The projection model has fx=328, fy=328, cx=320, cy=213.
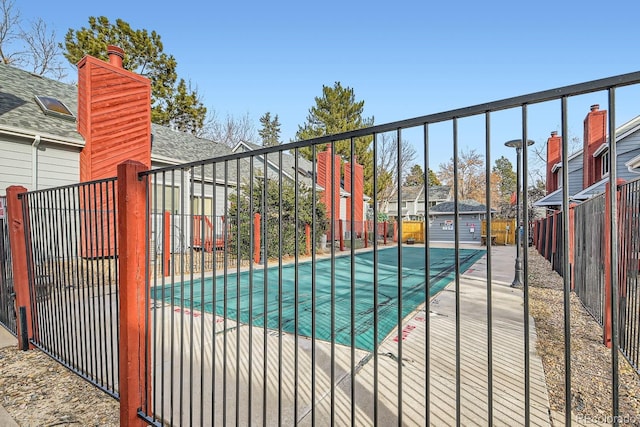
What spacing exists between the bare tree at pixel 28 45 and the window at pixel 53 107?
9.74 meters

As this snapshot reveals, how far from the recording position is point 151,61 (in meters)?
19.5

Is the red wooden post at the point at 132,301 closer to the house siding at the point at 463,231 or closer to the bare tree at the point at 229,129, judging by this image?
the house siding at the point at 463,231

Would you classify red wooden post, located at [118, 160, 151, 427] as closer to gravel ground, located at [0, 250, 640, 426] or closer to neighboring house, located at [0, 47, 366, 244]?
gravel ground, located at [0, 250, 640, 426]

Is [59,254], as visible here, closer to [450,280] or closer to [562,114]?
[562,114]

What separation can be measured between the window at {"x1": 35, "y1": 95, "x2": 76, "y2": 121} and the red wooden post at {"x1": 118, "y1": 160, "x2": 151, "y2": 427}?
8.80 metres

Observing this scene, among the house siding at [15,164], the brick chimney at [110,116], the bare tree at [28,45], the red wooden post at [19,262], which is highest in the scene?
the bare tree at [28,45]

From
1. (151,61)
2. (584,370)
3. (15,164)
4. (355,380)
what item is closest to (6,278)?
(355,380)

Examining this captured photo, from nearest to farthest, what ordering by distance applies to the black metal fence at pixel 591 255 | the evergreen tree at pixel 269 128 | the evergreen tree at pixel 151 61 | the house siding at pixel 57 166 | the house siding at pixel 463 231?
the black metal fence at pixel 591 255 → the house siding at pixel 57 166 → the evergreen tree at pixel 151 61 → the house siding at pixel 463 231 → the evergreen tree at pixel 269 128

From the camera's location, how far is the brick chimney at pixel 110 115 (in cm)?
817

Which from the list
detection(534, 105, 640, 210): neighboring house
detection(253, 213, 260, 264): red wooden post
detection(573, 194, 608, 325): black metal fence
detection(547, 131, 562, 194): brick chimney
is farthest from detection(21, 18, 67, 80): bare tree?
detection(547, 131, 562, 194): brick chimney

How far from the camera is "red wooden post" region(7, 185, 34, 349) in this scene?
3566 millimetres

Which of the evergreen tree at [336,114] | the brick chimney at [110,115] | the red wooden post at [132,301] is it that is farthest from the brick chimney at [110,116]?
the evergreen tree at [336,114]

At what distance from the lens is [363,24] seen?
9.11m

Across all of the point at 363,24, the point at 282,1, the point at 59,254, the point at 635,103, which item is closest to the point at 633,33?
the point at 363,24
